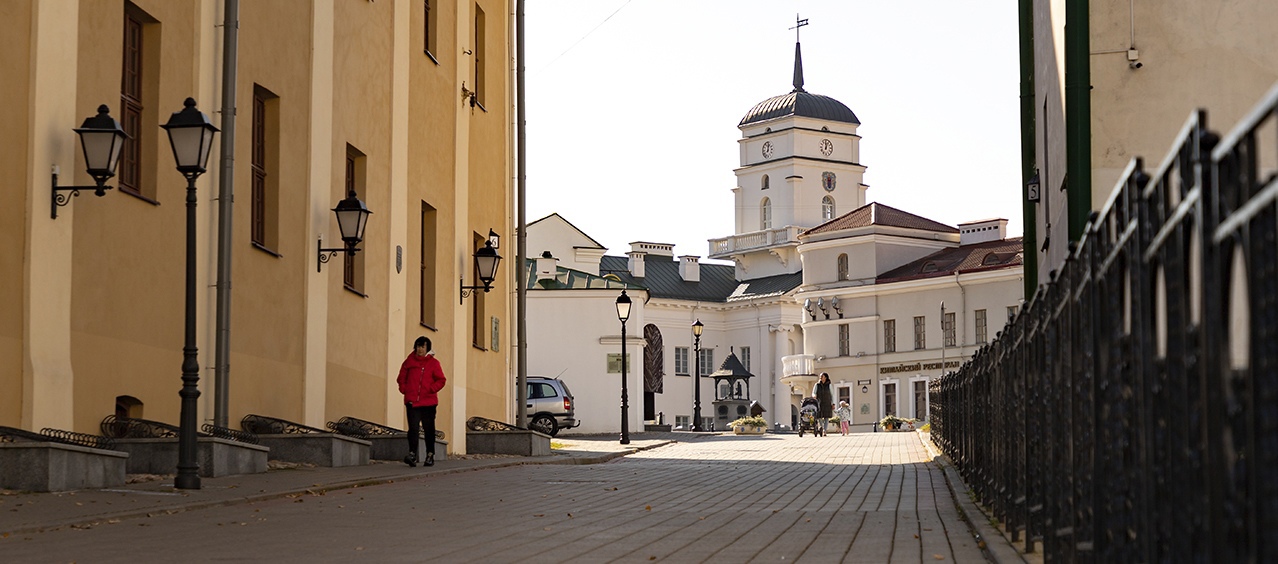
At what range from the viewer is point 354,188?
22.6 m

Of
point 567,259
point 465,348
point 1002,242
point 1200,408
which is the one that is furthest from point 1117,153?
point 567,259

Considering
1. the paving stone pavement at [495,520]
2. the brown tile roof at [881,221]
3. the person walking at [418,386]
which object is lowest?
the paving stone pavement at [495,520]

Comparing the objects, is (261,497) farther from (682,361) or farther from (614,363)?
(682,361)

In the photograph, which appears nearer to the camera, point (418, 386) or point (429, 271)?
point (418, 386)

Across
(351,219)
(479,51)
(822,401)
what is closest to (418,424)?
(351,219)

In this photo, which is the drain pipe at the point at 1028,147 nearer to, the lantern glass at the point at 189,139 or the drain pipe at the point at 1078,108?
the drain pipe at the point at 1078,108

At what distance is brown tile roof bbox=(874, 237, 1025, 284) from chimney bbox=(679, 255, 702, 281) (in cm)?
2362

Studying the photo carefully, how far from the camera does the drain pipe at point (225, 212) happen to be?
16516mm

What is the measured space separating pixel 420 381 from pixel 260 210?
2759 mm

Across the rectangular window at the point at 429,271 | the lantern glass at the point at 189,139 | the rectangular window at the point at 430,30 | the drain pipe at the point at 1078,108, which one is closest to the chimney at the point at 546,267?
the rectangular window at the point at 430,30

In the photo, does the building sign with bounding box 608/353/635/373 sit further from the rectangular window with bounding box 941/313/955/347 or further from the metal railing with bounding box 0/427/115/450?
the metal railing with bounding box 0/427/115/450

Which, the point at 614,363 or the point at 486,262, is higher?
the point at 486,262

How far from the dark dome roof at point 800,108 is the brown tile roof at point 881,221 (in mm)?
26364

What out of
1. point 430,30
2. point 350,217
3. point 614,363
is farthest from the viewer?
point 614,363
